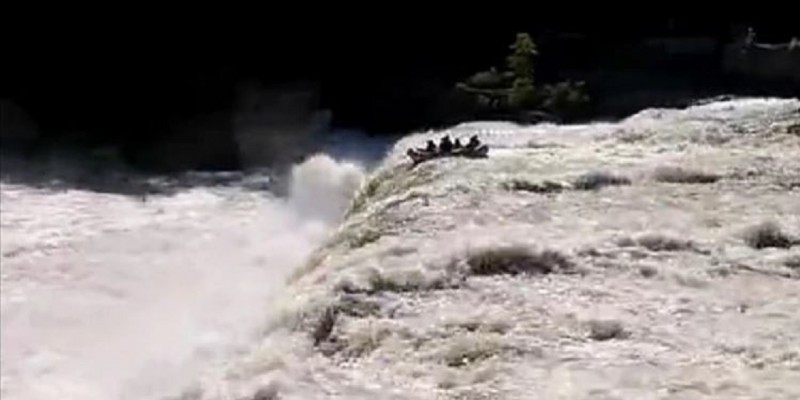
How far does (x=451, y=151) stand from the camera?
5801mm

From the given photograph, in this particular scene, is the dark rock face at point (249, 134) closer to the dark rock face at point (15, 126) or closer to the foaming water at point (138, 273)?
the foaming water at point (138, 273)

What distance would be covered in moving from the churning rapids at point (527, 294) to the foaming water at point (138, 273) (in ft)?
0.12

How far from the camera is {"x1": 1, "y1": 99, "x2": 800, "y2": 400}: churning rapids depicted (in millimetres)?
3355

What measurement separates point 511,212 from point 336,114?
25.9 ft

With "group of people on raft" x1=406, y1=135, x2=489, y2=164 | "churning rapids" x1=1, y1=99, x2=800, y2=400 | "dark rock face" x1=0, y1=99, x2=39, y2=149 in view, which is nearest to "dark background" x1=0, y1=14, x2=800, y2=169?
"dark rock face" x1=0, y1=99, x2=39, y2=149

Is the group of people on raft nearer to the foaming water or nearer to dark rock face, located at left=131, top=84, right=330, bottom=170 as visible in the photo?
the foaming water

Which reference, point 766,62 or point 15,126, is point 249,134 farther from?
point 766,62

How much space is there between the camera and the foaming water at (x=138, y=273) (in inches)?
263

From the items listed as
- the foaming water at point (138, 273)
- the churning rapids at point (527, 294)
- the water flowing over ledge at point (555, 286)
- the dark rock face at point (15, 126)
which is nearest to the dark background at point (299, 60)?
the dark rock face at point (15, 126)

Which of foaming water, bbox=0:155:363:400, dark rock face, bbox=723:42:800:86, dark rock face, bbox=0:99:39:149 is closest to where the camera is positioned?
foaming water, bbox=0:155:363:400

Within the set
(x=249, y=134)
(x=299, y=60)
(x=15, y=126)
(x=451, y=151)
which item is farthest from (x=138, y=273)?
(x=299, y=60)

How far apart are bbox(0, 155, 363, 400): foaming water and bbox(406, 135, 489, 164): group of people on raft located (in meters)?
0.80

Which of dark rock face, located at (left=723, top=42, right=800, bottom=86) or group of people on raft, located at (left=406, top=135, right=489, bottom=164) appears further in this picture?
dark rock face, located at (left=723, top=42, right=800, bottom=86)

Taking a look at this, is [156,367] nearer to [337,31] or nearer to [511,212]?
[511,212]
